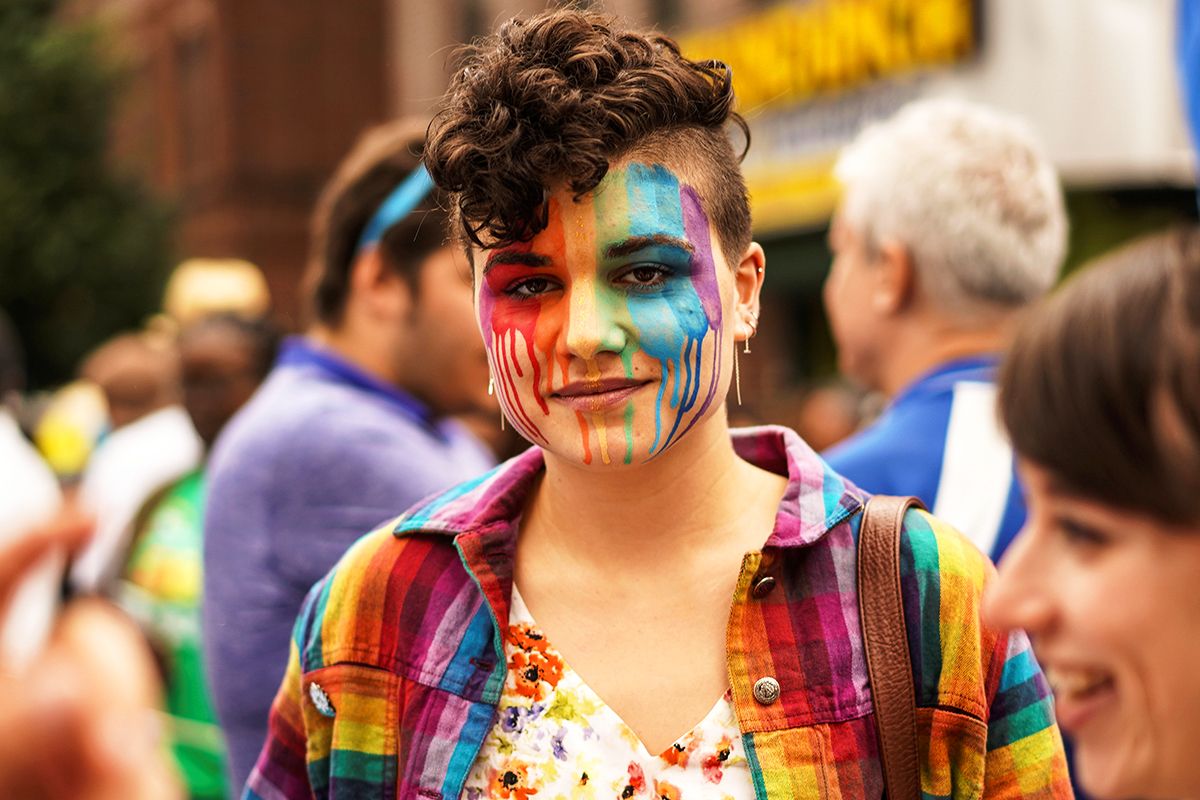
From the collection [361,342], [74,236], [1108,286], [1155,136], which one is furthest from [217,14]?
[1108,286]

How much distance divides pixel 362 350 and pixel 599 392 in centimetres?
143

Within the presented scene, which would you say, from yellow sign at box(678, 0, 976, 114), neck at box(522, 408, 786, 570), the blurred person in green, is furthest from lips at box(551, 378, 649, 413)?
yellow sign at box(678, 0, 976, 114)

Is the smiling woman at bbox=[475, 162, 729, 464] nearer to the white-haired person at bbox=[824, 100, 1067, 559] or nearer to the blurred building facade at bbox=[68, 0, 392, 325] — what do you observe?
the white-haired person at bbox=[824, 100, 1067, 559]

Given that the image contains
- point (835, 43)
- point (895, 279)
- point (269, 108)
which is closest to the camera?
point (895, 279)

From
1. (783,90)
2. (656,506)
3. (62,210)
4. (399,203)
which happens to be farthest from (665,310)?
(62,210)

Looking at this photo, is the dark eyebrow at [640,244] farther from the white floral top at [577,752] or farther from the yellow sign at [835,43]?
the yellow sign at [835,43]

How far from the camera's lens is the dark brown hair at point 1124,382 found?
136 cm

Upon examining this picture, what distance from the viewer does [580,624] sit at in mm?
2064

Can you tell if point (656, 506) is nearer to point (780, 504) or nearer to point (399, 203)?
point (780, 504)

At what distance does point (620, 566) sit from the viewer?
6.95 ft

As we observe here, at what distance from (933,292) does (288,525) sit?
146cm

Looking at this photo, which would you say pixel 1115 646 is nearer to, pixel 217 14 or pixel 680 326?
pixel 680 326

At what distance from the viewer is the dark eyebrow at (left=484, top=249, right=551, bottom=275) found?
2041 millimetres

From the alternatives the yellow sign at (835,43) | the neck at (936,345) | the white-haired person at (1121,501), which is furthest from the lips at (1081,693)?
the yellow sign at (835,43)
